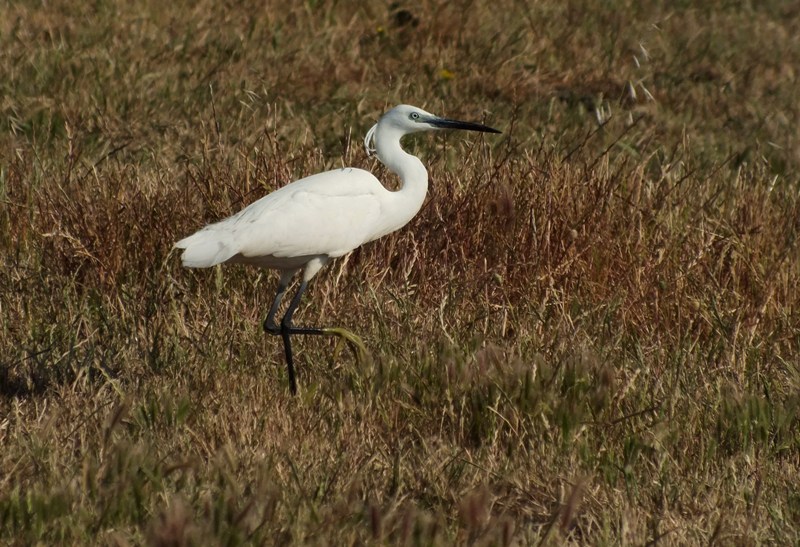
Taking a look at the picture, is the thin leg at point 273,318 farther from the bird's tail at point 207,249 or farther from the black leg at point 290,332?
the bird's tail at point 207,249

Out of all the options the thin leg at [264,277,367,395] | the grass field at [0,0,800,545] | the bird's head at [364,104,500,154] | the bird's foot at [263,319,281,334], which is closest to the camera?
the grass field at [0,0,800,545]

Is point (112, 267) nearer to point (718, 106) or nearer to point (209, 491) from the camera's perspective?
point (209, 491)

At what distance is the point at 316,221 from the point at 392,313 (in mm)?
526

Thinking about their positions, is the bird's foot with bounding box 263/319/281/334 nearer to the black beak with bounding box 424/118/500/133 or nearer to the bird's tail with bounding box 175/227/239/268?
the bird's tail with bounding box 175/227/239/268

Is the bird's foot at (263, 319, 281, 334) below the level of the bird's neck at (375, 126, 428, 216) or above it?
below

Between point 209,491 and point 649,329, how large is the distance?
2.05m

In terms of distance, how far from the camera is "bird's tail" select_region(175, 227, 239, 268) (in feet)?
12.8

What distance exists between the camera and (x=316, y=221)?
4145 mm

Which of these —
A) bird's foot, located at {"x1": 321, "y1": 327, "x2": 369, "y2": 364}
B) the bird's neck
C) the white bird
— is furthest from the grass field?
the bird's neck

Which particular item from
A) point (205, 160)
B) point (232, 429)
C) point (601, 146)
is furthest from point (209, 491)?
point (601, 146)

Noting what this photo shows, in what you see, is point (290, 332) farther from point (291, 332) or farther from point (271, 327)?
point (271, 327)

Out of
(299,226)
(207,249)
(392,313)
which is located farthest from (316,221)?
(392,313)

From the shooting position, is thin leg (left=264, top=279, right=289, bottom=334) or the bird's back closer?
the bird's back

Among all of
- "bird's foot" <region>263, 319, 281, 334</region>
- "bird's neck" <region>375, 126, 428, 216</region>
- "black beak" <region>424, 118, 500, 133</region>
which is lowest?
"bird's foot" <region>263, 319, 281, 334</region>
